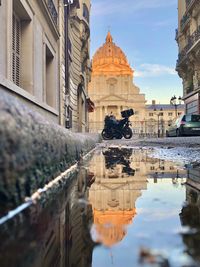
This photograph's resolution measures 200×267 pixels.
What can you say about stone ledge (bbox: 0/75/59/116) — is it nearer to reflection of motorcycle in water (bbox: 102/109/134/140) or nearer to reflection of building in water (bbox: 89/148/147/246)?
reflection of building in water (bbox: 89/148/147/246)

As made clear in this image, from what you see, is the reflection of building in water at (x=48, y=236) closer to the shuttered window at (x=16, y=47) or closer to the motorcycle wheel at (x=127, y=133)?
the shuttered window at (x=16, y=47)

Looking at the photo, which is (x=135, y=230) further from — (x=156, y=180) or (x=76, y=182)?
(x=156, y=180)

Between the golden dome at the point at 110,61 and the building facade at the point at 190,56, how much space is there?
55680mm

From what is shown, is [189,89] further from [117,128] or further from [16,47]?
[16,47]

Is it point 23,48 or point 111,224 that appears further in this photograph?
point 23,48

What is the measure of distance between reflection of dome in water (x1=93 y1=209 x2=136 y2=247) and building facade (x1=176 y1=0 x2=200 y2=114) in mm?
28046

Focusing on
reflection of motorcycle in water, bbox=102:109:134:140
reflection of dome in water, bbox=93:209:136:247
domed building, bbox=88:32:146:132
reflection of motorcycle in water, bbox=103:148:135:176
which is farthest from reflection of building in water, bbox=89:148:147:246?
domed building, bbox=88:32:146:132

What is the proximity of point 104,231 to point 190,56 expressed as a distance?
31.5 meters

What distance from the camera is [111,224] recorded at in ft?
4.84

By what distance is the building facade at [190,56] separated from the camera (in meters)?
30.0

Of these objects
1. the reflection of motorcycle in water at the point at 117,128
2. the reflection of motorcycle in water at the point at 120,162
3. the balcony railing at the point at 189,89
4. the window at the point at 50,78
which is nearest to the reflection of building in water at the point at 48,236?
the reflection of motorcycle in water at the point at 120,162

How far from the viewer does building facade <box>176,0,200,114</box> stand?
30.0 metres

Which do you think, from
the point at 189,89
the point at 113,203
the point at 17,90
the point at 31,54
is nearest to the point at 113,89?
the point at 189,89

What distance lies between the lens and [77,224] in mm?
1472
